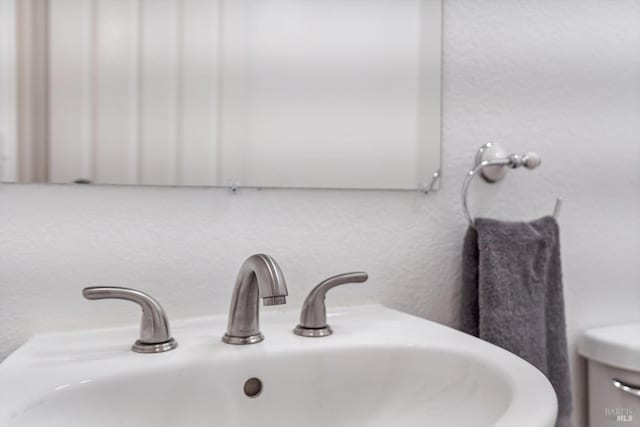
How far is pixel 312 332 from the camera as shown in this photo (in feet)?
2.56

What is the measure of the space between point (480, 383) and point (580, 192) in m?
0.68

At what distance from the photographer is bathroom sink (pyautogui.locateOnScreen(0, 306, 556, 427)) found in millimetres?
596

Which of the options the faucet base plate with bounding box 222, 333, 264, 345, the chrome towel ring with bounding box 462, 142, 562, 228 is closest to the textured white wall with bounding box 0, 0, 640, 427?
the chrome towel ring with bounding box 462, 142, 562, 228

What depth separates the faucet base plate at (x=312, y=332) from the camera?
0.78 metres

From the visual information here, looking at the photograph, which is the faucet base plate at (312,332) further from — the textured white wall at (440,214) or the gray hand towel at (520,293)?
the gray hand towel at (520,293)

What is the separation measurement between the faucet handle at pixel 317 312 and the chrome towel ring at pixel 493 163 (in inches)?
13.4

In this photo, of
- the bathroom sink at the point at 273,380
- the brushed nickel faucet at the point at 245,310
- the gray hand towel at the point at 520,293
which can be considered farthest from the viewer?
the gray hand towel at the point at 520,293

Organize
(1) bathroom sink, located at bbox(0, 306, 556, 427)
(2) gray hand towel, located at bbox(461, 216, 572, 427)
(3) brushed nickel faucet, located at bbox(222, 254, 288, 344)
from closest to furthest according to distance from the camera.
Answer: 1. (1) bathroom sink, located at bbox(0, 306, 556, 427)
2. (3) brushed nickel faucet, located at bbox(222, 254, 288, 344)
3. (2) gray hand towel, located at bbox(461, 216, 572, 427)

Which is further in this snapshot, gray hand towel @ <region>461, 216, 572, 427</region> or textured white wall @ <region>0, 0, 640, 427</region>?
gray hand towel @ <region>461, 216, 572, 427</region>

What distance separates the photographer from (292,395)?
2.34 ft

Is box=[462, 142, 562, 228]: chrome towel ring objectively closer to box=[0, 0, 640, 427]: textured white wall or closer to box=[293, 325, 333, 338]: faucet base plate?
box=[0, 0, 640, 427]: textured white wall

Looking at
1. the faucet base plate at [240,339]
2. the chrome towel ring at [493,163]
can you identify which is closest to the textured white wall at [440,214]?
the chrome towel ring at [493,163]

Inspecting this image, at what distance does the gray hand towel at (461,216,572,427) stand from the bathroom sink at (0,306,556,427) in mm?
198

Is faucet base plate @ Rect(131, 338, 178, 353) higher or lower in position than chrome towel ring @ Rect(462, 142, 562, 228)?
lower
